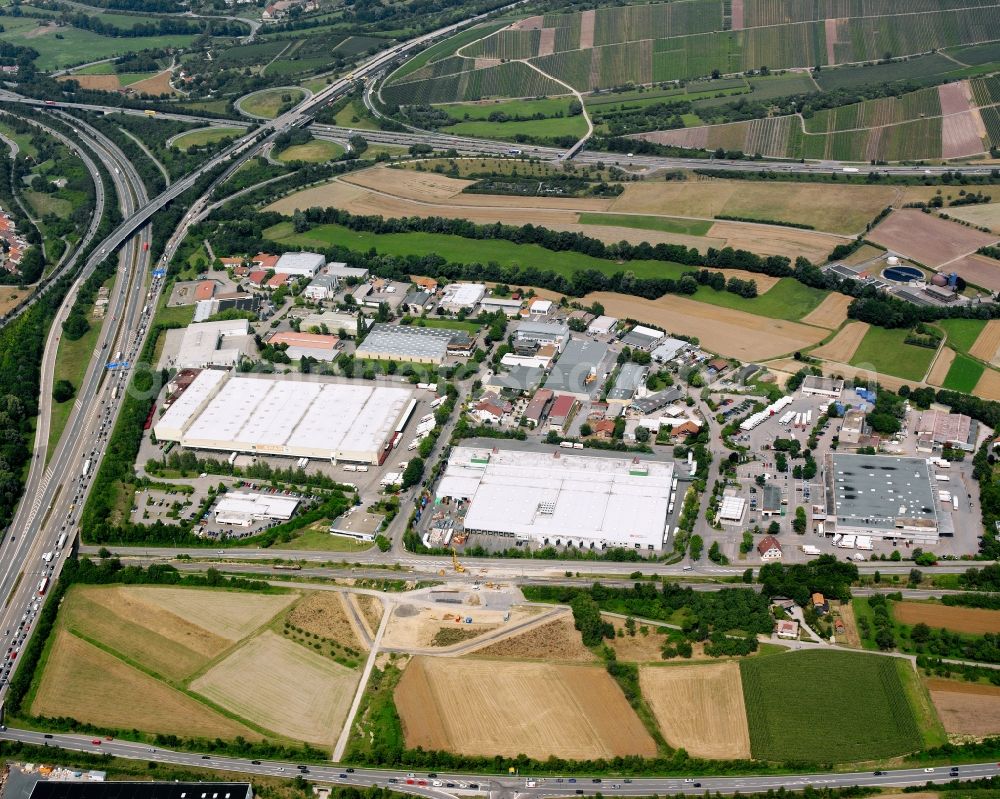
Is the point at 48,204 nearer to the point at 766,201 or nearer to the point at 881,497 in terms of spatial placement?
the point at 766,201

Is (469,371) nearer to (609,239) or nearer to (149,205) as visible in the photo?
(609,239)

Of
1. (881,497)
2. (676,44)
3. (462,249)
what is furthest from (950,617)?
(676,44)

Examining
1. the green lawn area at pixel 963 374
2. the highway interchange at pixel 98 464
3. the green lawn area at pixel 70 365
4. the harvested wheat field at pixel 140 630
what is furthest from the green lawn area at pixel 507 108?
the harvested wheat field at pixel 140 630

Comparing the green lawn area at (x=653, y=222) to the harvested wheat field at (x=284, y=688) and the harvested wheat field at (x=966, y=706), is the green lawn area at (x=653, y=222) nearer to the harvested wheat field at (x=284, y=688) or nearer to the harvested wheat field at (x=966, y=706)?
the harvested wheat field at (x=966, y=706)

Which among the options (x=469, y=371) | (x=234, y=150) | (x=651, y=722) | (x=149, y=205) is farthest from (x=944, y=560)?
(x=234, y=150)

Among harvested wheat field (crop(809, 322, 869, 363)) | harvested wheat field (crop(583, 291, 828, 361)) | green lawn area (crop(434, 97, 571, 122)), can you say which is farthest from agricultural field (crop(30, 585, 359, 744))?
green lawn area (crop(434, 97, 571, 122))

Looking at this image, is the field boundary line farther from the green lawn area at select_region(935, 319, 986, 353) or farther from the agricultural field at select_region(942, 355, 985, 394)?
the green lawn area at select_region(935, 319, 986, 353)
